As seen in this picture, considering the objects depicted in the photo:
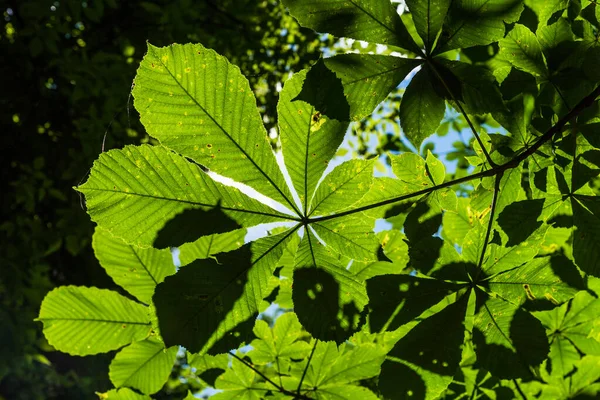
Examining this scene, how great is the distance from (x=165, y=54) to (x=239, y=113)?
0.17 metres

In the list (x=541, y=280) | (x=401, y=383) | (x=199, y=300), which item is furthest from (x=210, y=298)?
(x=541, y=280)

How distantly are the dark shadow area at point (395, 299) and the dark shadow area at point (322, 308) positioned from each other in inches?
4.3

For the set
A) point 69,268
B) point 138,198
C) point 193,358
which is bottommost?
point 69,268

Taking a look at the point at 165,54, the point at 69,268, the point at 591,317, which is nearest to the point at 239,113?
the point at 165,54

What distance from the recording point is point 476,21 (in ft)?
3.01

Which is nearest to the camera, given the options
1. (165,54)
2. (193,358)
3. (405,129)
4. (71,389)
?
(165,54)

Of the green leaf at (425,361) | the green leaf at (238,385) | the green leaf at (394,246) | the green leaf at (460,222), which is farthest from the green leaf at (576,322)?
the green leaf at (238,385)

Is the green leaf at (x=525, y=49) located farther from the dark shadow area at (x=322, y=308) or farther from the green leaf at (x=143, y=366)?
the green leaf at (x=143, y=366)

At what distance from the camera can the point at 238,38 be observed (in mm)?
4961

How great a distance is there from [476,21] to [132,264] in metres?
1.03

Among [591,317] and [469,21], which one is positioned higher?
[469,21]

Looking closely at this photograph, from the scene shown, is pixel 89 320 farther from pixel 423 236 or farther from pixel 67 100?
pixel 67 100

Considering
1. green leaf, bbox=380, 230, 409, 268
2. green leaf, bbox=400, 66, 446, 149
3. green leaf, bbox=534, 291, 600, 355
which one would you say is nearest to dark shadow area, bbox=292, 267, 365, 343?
green leaf, bbox=400, 66, 446, 149

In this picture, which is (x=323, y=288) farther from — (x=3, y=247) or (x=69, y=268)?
(x=69, y=268)
